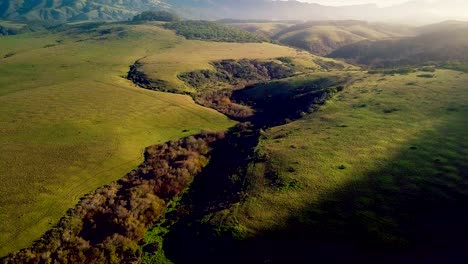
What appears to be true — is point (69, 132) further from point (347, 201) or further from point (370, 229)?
point (370, 229)

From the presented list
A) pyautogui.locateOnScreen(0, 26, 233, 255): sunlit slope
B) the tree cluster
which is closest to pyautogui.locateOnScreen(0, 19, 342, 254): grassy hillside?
pyautogui.locateOnScreen(0, 26, 233, 255): sunlit slope

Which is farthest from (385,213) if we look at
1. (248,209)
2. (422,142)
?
(422,142)

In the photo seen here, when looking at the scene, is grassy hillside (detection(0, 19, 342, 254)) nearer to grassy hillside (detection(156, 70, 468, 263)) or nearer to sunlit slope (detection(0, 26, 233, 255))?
sunlit slope (detection(0, 26, 233, 255))

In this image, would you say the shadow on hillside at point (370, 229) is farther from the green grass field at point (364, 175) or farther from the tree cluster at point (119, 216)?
the tree cluster at point (119, 216)

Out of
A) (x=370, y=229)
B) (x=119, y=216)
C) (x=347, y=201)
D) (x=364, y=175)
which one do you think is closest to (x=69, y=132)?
(x=119, y=216)

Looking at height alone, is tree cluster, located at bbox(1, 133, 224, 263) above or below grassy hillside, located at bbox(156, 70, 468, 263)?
below

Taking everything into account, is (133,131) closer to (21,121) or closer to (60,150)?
(60,150)
